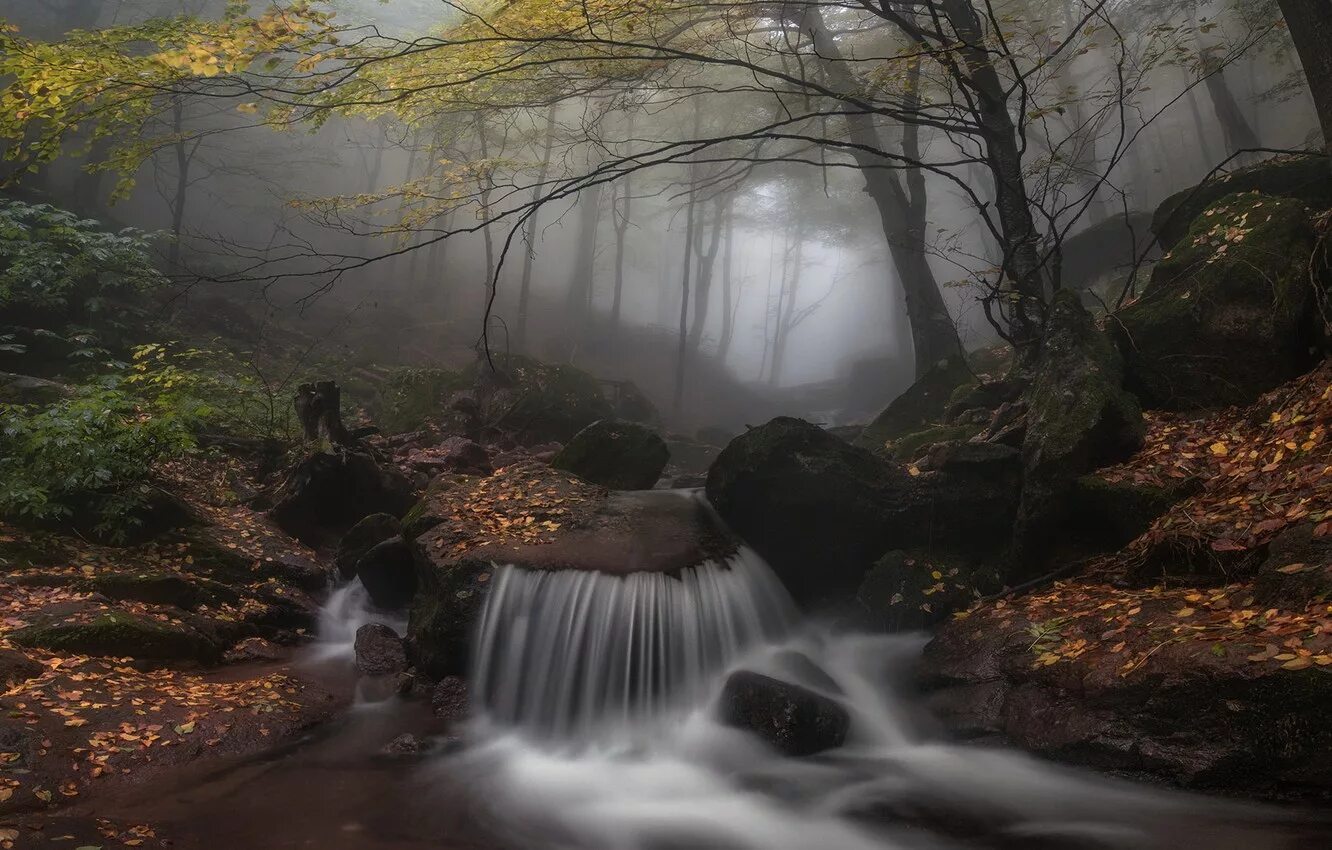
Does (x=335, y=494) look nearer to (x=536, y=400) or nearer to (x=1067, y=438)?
(x=536, y=400)

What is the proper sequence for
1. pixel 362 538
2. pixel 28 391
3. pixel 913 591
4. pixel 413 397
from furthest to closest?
pixel 413 397, pixel 362 538, pixel 28 391, pixel 913 591

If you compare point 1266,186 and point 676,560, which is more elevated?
point 1266,186

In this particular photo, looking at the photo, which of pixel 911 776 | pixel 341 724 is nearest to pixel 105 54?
pixel 341 724

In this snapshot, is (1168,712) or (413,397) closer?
(1168,712)

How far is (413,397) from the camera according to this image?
570 inches

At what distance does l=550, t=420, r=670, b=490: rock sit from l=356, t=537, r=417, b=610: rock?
2646mm

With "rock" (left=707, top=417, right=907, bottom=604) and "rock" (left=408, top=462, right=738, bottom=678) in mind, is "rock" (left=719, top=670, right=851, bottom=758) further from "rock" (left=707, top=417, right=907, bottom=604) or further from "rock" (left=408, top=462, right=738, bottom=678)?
"rock" (left=707, top=417, right=907, bottom=604)

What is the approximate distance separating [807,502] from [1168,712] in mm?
4452

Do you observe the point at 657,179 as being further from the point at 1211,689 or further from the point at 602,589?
the point at 1211,689

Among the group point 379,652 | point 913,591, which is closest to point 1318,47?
point 913,591

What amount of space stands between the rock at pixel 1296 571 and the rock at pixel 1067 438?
203cm

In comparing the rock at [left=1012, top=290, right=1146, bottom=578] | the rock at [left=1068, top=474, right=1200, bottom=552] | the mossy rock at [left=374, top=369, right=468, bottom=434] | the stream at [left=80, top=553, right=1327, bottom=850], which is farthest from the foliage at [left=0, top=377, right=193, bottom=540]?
the rock at [left=1068, top=474, right=1200, bottom=552]

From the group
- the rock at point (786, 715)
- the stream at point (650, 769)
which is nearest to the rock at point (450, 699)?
the stream at point (650, 769)

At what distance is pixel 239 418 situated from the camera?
1095cm
